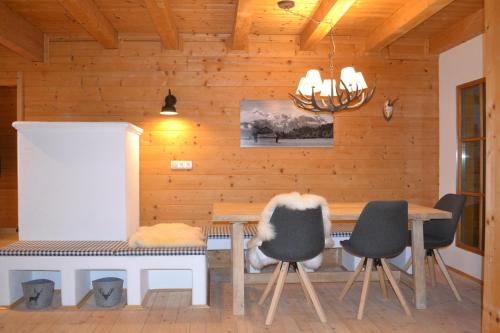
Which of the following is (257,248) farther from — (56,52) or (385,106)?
(56,52)

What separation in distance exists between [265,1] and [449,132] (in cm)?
260

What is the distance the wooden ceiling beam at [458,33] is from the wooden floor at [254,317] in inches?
102

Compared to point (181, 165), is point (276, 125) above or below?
above

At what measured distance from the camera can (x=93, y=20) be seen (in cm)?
442

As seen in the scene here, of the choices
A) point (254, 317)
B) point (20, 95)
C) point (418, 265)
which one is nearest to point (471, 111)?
point (418, 265)

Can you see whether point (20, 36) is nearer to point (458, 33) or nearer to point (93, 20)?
point (93, 20)

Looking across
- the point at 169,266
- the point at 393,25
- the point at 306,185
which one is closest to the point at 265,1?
the point at 393,25

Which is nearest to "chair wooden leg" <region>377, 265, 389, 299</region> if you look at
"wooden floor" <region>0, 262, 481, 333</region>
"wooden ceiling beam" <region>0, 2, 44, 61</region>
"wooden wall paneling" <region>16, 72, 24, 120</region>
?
"wooden floor" <region>0, 262, 481, 333</region>

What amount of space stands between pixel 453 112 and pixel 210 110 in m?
2.77

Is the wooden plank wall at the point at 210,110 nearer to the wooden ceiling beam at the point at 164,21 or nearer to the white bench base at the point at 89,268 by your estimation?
the wooden ceiling beam at the point at 164,21

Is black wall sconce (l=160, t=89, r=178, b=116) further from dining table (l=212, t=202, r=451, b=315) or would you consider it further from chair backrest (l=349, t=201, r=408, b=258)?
chair backrest (l=349, t=201, r=408, b=258)

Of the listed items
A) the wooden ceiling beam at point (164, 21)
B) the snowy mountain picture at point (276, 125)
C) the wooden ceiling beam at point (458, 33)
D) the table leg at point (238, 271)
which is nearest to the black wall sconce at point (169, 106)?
the wooden ceiling beam at point (164, 21)

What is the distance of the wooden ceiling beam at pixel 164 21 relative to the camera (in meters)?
3.99

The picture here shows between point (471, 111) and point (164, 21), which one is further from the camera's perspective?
point (471, 111)
